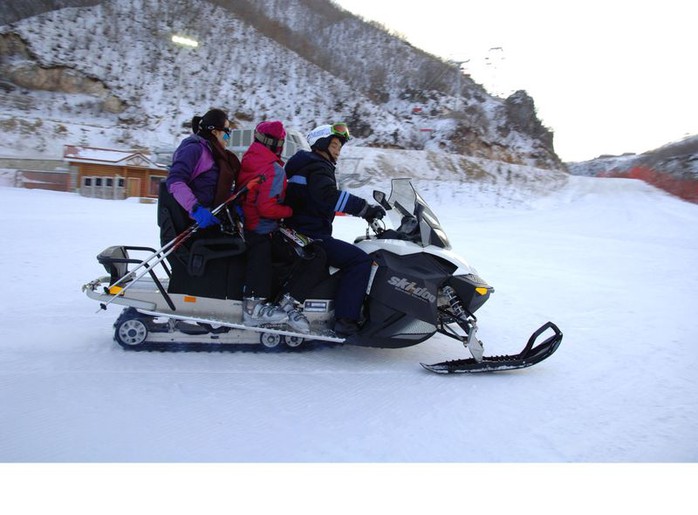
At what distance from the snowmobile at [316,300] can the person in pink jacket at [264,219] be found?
0.09m

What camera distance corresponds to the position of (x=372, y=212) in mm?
4055

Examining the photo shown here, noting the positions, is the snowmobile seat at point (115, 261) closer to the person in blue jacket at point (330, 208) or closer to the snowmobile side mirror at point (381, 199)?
the person in blue jacket at point (330, 208)

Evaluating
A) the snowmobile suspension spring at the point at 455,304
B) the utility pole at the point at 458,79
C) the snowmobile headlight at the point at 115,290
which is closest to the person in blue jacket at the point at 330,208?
the snowmobile suspension spring at the point at 455,304

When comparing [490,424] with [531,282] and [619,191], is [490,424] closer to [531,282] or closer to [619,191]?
[531,282]

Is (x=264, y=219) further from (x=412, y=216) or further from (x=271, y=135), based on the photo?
(x=412, y=216)

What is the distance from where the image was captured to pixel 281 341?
13.3ft

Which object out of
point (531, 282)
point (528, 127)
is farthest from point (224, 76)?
point (531, 282)

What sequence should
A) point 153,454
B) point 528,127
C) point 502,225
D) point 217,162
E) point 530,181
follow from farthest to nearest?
point 528,127
point 530,181
point 502,225
point 217,162
point 153,454

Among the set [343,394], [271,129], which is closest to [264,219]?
[271,129]

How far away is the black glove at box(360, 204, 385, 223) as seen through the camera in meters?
4.02

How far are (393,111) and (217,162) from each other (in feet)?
133

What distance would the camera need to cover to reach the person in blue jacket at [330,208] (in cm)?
395

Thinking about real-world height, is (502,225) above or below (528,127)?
below

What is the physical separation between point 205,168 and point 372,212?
4.30 feet
